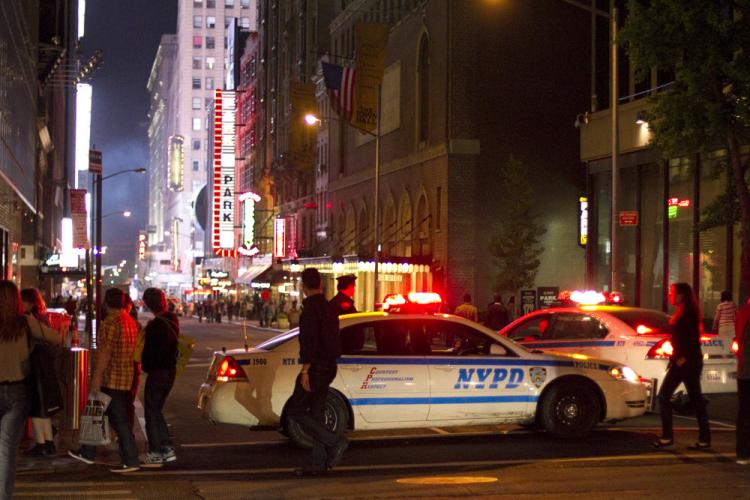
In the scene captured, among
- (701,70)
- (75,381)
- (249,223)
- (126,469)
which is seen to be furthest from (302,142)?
(126,469)

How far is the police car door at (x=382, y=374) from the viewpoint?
12672mm

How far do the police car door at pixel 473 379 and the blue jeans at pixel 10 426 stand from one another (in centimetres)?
572

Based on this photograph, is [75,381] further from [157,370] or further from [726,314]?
[726,314]

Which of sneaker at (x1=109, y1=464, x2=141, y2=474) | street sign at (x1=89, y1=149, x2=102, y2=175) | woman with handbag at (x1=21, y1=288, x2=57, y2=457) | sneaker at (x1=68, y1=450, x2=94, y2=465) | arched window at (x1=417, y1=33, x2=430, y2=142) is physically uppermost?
arched window at (x1=417, y1=33, x2=430, y2=142)

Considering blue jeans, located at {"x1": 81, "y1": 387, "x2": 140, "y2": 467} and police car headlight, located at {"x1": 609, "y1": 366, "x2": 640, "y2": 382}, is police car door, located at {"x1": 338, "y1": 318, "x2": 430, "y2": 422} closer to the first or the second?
police car headlight, located at {"x1": 609, "y1": 366, "x2": 640, "y2": 382}

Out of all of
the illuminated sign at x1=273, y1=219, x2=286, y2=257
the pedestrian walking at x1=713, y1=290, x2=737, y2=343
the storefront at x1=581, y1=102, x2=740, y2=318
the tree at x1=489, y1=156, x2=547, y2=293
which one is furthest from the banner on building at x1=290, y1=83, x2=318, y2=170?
the pedestrian walking at x1=713, y1=290, x2=737, y2=343

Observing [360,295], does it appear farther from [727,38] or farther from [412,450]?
[412,450]

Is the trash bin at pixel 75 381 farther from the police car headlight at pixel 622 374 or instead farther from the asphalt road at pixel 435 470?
the police car headlight at pixel 622 374

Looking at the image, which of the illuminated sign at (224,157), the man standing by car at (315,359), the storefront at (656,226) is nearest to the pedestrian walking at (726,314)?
the storefront at (656,226)

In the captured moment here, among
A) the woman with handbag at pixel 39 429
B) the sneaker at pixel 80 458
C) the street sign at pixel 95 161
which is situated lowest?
the sneaker at pixel 80 458

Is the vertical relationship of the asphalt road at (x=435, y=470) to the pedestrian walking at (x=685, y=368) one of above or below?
below

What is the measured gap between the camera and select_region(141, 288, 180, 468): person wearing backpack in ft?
38.0

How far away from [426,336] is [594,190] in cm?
2345

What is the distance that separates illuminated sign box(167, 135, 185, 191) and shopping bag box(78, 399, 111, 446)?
165253 mm
